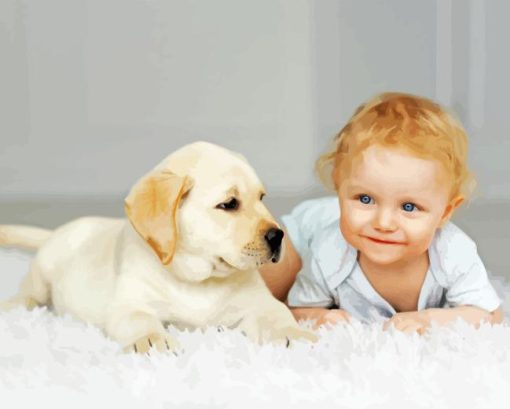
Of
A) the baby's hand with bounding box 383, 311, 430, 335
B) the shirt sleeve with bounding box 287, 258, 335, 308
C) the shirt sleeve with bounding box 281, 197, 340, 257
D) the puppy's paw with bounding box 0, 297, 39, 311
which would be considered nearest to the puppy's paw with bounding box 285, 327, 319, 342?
the baby's hand with bounding box 383, 311, 430, 335

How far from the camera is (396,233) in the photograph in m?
1.42

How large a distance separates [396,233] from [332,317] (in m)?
0.17

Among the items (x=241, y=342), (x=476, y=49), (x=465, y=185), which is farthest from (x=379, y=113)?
(x=476, y=49)

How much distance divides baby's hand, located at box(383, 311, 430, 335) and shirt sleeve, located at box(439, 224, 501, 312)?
0.08m

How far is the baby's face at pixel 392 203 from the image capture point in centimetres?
139

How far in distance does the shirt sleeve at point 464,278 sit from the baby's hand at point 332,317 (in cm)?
17

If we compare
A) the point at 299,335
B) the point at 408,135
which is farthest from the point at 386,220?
the point at 299,335

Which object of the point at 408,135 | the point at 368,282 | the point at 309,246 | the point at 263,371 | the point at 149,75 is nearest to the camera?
the point at 263,371

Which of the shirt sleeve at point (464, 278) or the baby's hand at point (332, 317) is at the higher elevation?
the shirt sleeve at point (464, 278)

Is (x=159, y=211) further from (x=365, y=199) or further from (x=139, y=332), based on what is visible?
→ (x=365, y=199)

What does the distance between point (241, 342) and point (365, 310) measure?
14.8 inches

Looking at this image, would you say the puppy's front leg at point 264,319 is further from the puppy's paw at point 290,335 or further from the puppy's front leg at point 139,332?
the puppy's front leg at point 139,332

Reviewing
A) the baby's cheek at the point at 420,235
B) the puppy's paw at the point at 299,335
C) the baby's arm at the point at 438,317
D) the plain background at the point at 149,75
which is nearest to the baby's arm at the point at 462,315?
the baby's arm at the point at 438,317

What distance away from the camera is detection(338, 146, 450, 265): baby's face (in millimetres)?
1386
